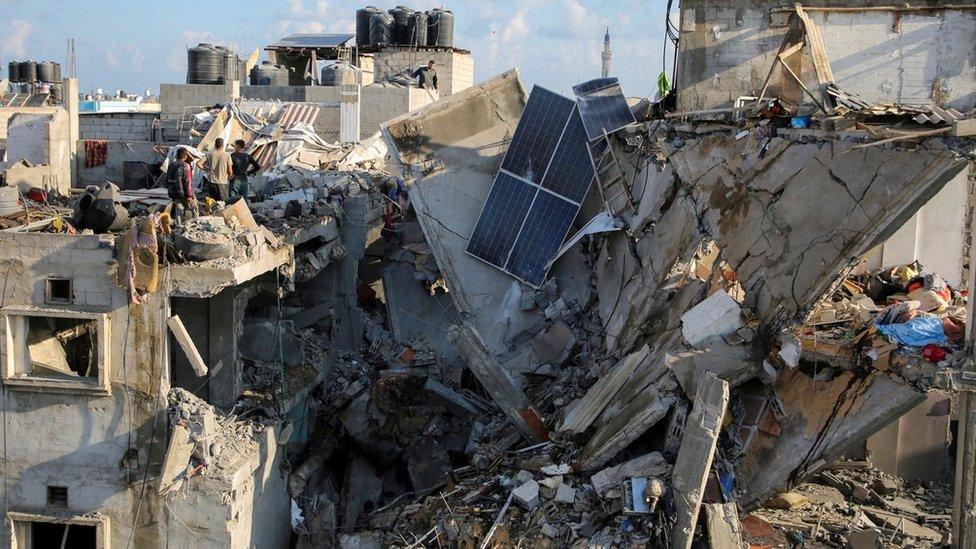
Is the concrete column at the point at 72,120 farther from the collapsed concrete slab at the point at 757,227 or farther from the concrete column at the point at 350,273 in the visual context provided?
the collapsed concrete slab at the point at 757,227

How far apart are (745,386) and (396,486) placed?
256 inches

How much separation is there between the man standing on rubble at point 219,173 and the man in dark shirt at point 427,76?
12725 millimetres

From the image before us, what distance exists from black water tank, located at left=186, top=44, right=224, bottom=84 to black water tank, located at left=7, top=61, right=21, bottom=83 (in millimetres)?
10296

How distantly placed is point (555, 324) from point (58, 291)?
646 cm

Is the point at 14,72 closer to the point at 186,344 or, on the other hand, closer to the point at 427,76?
the point at 427,76

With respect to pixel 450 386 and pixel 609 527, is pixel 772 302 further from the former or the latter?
pixel 450 386

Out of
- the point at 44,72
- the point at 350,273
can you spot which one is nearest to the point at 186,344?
the point at 350,273

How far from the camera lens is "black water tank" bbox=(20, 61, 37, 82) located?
112 feet

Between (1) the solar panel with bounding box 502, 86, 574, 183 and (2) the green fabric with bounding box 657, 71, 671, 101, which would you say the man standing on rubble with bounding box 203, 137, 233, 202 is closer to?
(1) the solar panel with bounding box 502, 86, 574, 183

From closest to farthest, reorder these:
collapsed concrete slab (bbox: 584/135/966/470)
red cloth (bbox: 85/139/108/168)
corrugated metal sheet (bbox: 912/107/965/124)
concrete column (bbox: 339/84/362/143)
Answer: corrugated metal sheet (bbox: 912/107/965/124) < collapsed concrete slab (bbox: 584/135/966/470) < red cloth (bbox: 85/139/108/168) < concrete column (bbox: 339/84/362/143)

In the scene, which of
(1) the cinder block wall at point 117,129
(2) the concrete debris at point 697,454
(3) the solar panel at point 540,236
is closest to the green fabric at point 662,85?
(3) the solar panel at point 540,236

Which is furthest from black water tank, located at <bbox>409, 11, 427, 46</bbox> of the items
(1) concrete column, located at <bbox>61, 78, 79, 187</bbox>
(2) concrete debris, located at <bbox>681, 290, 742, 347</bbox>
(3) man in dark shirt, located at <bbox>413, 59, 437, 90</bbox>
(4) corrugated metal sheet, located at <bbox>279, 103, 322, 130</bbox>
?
(2) concrete debris, located at <bbox>681, 290, 742, 347</bbox>

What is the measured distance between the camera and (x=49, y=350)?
12.3 m

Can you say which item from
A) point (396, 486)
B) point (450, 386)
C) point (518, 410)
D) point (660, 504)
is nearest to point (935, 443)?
point (660, 504)
